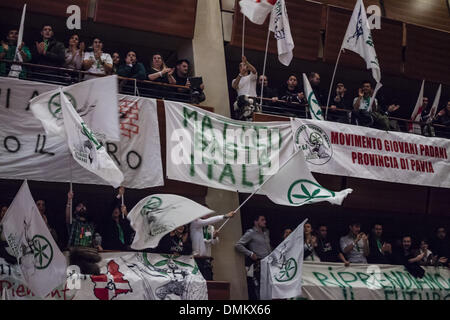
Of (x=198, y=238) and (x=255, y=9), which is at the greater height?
(x=255, y=9)

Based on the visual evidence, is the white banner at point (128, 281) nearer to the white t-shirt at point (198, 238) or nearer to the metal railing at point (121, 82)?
the white t-shirt at point (198, 238)

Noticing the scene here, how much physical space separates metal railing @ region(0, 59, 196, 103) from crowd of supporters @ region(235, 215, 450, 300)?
323 centimetres

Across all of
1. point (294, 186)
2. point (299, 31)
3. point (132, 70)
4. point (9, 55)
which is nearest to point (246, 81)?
point (132, 70)

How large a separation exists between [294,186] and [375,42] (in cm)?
713

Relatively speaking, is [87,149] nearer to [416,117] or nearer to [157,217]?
[157,217]

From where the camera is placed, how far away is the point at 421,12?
2100cm

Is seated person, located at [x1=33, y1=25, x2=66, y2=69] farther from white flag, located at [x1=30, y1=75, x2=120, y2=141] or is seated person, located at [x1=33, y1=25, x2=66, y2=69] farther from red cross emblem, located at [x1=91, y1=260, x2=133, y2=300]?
red cross emblem, located at [x1=91, y1=260, x2=133, y2=300]

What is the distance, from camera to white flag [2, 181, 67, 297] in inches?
451

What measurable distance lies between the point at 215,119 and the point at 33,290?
17.5 ft

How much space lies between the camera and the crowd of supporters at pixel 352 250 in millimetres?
14812

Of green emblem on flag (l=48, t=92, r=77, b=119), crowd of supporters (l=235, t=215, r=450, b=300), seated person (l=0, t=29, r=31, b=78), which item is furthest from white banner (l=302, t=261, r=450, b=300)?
seated person (l=0, t=29, r=31, b=78)
